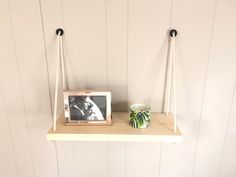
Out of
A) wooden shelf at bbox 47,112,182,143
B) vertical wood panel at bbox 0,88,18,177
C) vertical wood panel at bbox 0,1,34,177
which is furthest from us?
vertical wood panel at bbox 0,88,18,177

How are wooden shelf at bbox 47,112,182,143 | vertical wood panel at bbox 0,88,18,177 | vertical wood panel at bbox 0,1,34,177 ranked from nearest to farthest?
wooden shelf at bbox 47,112,182,143 → vertical wood panel at bbox 0,1,34,177 → vertical wood panel at bbox 0,88,18,177

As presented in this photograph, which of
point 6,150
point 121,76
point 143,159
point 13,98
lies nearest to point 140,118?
point 121,76

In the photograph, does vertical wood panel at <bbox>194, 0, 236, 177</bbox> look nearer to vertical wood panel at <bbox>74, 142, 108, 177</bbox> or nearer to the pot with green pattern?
the pot with green pattern

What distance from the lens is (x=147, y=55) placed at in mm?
1013

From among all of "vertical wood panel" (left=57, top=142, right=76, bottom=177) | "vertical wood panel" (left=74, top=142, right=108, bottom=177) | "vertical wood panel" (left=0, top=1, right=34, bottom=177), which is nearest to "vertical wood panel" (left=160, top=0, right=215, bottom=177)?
"vertical wood panel" (left=74, top=142, right=108, bottom=177)

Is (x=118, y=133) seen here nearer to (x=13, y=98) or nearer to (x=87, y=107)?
(x=87, y=107)

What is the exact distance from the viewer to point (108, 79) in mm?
1053

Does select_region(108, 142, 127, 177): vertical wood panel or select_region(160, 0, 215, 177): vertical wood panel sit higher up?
select_region(160, 0, 215, 177): vertical wood panel

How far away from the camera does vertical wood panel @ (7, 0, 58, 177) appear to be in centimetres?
98

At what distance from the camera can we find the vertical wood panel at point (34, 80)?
0.98 m

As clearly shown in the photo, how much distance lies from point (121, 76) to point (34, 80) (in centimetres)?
42

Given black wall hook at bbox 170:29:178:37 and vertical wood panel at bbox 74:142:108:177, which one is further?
vertical wood panel at bbox 74:142:108:177

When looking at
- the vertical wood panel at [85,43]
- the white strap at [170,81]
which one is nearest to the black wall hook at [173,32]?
the white strap at [170,81]

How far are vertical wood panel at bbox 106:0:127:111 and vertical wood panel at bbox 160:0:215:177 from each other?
0.74 ft
